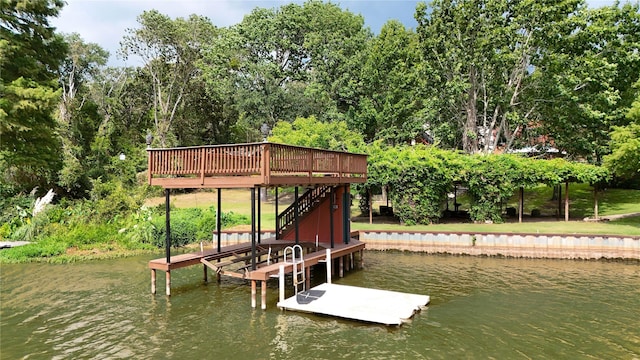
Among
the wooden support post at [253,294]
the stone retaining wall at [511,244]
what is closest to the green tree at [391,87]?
the stone retaining wall at [511,244]

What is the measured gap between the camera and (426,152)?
27.8m

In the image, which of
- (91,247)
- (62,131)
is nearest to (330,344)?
(91,247)

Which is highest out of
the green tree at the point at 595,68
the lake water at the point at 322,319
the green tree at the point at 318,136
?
the green tree at the point at 595,68

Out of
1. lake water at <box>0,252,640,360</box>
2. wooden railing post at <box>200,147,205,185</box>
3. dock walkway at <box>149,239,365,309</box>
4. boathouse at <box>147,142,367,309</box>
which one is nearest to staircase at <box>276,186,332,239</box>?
boathouse at <box>147,142,367,309</box>

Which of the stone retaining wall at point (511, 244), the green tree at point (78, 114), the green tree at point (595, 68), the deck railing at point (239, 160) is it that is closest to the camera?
the deck railing at point (239, 160)

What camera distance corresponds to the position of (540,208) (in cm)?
3612

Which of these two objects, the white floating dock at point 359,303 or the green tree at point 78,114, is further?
the green tree at point 78,114

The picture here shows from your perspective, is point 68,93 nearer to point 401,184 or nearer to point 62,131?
point 62,131

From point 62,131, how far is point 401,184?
108ft

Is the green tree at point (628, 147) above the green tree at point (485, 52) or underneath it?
underneath

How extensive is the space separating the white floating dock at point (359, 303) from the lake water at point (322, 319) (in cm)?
27

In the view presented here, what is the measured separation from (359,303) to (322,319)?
→ 1349mm

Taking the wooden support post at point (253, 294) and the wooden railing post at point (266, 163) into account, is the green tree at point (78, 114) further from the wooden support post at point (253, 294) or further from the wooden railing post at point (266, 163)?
the wooden railing post at point (266, 163)

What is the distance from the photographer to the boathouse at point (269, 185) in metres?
13.7
